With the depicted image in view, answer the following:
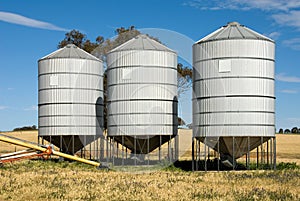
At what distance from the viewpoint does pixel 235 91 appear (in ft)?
114

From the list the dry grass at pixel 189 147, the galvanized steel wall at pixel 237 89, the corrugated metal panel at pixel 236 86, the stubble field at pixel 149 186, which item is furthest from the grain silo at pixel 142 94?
the stubble field at pixel 149 186

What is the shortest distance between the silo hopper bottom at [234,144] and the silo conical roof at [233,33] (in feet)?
21.6

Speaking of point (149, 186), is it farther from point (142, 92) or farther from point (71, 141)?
point (71, 141)

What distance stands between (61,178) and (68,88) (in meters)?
15.7

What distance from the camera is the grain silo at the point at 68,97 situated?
44500mm

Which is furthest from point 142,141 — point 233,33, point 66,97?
point 233,33

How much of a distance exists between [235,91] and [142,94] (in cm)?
750

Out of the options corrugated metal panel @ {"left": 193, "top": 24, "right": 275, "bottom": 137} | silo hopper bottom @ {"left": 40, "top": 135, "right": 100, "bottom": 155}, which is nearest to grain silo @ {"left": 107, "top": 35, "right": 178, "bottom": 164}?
corrugated metal panel @ {"left": 193, "top": 24, "right": 275, "bottom": 137}

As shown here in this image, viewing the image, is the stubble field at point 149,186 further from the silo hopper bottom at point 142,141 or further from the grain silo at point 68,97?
the grain silo at point 68,97

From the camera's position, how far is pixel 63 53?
45.4 meters

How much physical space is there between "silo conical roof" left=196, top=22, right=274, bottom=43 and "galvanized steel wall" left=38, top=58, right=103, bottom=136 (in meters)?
12.5

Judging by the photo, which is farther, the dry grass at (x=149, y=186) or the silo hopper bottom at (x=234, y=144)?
the silo hopper bottom at (x=234, y=144)

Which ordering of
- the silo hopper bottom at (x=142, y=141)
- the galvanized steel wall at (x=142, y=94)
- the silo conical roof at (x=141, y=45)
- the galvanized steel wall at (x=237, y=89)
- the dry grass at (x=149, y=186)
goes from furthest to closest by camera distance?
1. the silo conical roof at (x=141, y=45)
2. the silo hopper bottom at (x=142, y=141)
3. the galvanized steel wall at (x=142, y=94)
4. the galvanized steel wall at (x=237, y=89)
5. the dry grass at (x=149, y=186)

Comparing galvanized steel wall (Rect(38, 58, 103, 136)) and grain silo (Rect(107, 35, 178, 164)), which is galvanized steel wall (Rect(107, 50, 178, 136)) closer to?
grain silo (Rect(107, 35, 178, 164))
